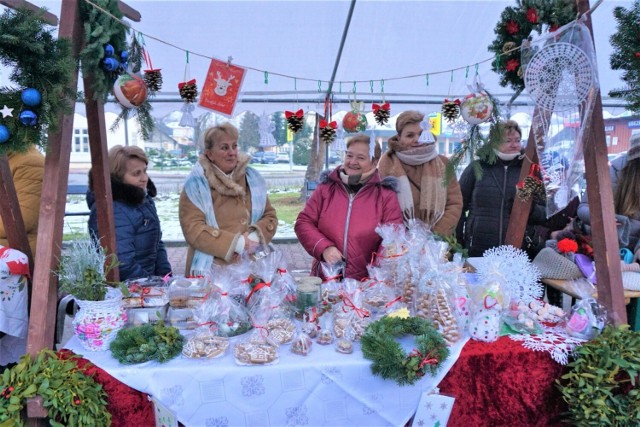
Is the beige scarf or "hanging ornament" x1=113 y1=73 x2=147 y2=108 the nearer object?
"hanging ornament" x1=113 y1=73 x2=147 y2=108

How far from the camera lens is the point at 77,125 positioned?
331 cm

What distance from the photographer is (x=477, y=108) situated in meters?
2.29

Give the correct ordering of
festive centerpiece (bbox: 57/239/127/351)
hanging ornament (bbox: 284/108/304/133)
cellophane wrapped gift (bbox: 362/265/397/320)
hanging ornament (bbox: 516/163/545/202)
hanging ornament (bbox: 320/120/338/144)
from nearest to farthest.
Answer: festive centerpiece (bbox: 57/239/127/351) → cellophane wrapped gift (bbox: 362/265/397/320) → hanging ornament (bbox: 516/163/545/202) → hanging ornament (bbox: 320/120/338/144) → hanging ornament (bbox: 284/108/304/133)

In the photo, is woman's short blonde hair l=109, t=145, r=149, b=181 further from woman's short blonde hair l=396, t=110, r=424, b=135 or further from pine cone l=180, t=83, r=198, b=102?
woman's short blonde hair l=396, t=110, r=424, b=135

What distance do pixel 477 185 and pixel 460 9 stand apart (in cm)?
214

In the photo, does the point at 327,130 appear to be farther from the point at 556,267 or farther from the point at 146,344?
the point at 146,344

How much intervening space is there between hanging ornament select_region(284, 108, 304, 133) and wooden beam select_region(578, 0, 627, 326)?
7.49 ft

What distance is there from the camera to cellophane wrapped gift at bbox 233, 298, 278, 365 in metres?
1.69

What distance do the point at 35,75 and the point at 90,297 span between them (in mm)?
892

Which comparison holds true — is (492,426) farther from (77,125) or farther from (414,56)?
(414,56)

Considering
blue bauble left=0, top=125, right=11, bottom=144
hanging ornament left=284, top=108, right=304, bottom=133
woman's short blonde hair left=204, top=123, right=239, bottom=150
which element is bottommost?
blue bauble left=0, top=125, right=11, bottom=144

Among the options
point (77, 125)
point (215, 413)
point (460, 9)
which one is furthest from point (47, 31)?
point (460, 9)

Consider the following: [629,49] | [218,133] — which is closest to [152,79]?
[218,133]

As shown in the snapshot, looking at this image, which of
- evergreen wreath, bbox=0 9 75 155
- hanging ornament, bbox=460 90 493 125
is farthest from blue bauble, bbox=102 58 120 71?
hanging ornament, bbox=460 90 493 125
